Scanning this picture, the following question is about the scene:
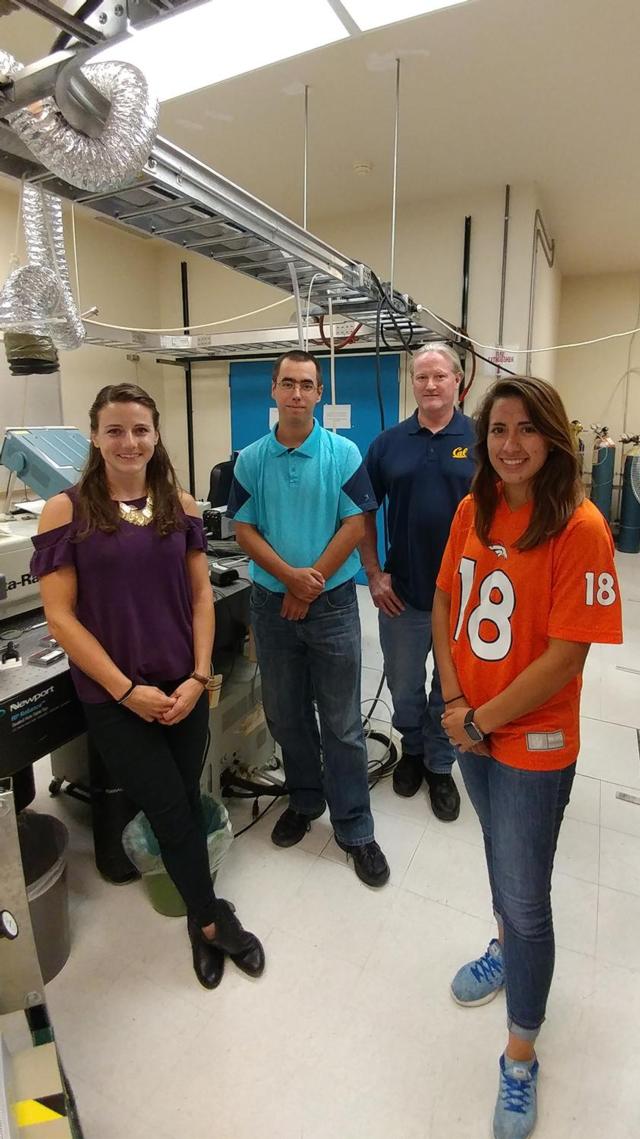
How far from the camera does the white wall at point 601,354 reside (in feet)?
21.2

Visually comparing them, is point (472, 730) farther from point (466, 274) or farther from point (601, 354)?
point (601, 354)

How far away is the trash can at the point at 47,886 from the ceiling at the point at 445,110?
293 centimetres

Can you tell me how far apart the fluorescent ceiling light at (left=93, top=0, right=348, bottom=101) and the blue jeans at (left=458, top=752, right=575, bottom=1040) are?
222 cm

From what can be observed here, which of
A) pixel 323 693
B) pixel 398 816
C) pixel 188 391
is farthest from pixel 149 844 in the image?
pixel 188 391

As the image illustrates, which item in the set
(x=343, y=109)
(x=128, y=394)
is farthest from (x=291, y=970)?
(x=343, y=109)

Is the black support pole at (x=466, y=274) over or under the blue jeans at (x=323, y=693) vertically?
over

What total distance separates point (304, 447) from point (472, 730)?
962 mm

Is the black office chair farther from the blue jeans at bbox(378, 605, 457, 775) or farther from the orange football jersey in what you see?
the orange football jersey

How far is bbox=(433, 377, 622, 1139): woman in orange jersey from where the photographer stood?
3.52ft

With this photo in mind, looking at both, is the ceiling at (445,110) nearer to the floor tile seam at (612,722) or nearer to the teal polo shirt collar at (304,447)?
the teal polo shirt collar at (304,447)

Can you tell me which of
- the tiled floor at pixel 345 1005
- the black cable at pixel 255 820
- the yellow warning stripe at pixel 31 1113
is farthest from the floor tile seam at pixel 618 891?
the yellow warning stripe at pixel 31 1113

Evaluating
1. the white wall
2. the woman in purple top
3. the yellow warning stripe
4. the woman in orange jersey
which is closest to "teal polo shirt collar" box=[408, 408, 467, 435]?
the woman in orange jersey

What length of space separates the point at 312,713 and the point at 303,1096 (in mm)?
980

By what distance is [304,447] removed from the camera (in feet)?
5.81
